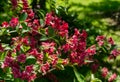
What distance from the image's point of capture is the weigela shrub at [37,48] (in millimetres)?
3062

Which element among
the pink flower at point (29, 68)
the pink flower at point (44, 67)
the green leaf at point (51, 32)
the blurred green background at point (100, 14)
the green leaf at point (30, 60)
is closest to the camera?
the pink flower at point (29, 68)

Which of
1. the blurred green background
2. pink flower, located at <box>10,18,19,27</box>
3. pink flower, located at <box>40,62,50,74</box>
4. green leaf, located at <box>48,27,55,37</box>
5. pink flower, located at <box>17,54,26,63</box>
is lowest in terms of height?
the blurred green background

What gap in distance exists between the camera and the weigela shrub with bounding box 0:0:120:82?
306 cm

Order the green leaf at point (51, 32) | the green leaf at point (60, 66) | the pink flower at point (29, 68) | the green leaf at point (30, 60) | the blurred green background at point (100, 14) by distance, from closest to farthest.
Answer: the pink flower at point (29, 68) → the green leaf at point (30, 60) → the green leaf at point (60, 66) → the green leaf at point (51, 32) → the blurred green background at point (100, 14)

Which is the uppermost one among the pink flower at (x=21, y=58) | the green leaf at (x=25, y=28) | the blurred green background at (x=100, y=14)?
the green leaf at (x=25, y=28)

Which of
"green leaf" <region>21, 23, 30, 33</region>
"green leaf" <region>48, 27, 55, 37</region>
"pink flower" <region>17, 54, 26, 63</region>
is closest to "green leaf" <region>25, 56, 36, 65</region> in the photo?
"pink flower" <region>17, 54, 26, 63</region>

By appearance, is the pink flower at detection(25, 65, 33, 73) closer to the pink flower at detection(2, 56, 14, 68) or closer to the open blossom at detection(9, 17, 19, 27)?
the pink flower at detection(2, 56, 14, 68)

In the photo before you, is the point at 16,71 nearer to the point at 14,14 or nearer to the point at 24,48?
Result: the point at 24,48

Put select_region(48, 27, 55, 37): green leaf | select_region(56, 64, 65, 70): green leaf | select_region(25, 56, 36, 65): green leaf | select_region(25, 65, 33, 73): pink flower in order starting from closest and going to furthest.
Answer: select_region(25, 65, 33, 73): pink flower
select_region(25, 56, 36, 65): green leaf
select_region(56, 64, 65, 70): green leaf
select_region(48, 27, 55, 37): green leaf

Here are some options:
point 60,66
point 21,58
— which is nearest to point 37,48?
point 60,66

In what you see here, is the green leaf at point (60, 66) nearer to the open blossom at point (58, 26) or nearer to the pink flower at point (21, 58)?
the open blossom at point (58, 26)

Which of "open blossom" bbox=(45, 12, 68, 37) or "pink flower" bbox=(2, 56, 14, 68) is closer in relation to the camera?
"pink flower" bbox=(2, 56, 14, 68)

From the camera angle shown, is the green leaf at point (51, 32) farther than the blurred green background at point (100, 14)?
No

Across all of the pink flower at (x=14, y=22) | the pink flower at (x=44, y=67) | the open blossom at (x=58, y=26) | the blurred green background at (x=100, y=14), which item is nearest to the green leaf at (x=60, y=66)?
the pink flower at (x=44, y=67)
